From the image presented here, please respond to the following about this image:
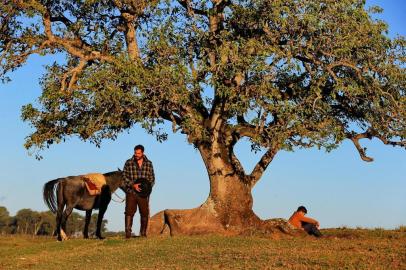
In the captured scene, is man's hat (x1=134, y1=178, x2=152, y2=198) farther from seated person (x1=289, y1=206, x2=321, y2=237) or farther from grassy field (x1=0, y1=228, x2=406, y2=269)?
seated person (x1=289, y1=206, x2=321, y2=237)

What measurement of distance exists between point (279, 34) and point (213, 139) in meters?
4.54

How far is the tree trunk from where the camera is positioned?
2455cm

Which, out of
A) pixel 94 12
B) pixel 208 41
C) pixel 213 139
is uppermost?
pixel 94 12

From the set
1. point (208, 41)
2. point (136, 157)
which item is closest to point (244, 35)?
point (208, 41)

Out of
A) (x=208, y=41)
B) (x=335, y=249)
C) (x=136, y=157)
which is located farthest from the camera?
(x=208, y=41)

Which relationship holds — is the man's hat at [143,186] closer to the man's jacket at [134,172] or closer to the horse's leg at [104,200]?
the man's jacket at [134,172]

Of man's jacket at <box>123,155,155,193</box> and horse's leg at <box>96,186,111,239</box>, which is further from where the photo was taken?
horse's leg at <box>96,186,111,239</box>

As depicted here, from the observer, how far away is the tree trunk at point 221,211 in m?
24.5

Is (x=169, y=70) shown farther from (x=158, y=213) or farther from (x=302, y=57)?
(x=158, y=213)

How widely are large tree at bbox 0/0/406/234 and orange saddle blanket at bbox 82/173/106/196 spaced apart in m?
1.72

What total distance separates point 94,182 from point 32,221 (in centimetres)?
6061

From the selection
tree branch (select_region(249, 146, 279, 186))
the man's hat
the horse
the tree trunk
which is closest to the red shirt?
the tree trunk

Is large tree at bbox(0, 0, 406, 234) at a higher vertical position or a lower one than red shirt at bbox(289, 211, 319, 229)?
higher

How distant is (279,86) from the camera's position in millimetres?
24359
